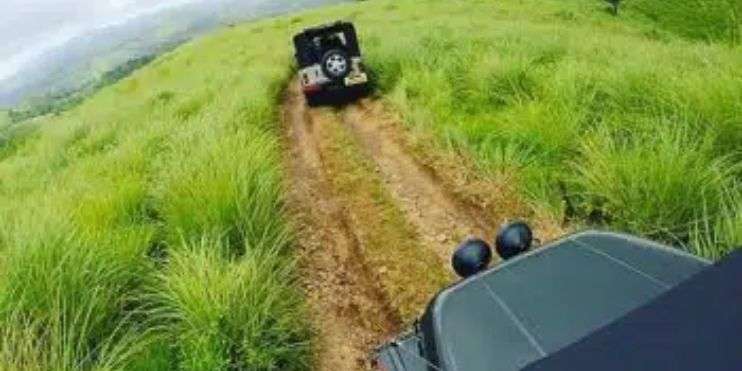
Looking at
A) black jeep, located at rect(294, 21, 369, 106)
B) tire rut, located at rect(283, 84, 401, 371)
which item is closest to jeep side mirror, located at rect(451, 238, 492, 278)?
tire rut, located at rect(283, 84, 401, 371)

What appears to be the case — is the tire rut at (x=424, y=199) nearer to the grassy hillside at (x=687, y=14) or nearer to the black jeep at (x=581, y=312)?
the black jeep at (x=581, y=312)

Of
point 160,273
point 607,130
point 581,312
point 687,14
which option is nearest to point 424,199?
point 607,130

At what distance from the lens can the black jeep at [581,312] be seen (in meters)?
2.51

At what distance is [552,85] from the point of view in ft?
36.2

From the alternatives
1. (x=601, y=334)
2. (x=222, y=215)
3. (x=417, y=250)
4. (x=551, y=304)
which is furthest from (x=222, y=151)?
(x=601, y=334)

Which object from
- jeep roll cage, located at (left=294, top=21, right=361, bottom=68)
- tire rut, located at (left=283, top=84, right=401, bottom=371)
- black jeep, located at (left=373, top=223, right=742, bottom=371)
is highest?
black jeep, located at (left=373, top=223, right=742, bottom=371)

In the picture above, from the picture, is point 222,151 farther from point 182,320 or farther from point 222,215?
point 182,320

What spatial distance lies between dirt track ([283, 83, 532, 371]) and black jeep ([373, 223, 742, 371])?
1834mm

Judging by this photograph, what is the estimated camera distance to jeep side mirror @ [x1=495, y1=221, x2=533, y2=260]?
5324 millimetres

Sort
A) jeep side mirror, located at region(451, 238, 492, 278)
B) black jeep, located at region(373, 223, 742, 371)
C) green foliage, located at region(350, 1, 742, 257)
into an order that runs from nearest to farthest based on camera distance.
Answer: black jeep, located at region(373, 223, 742, 371) < jeep side mirror, located at region(451, 238, 492, 278) < green foliage, located at region(350, 1, 742, 257)

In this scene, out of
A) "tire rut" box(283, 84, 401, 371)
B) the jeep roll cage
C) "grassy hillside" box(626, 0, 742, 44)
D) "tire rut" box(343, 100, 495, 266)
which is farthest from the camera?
"grassy hillside" box(626, 0, 742, 44)

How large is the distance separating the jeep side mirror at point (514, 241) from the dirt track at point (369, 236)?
1752 millimetres

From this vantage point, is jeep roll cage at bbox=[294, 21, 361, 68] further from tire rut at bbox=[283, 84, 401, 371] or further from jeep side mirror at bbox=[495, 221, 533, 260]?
jeep side mirror at bbox=[495, 221, 533, 260]

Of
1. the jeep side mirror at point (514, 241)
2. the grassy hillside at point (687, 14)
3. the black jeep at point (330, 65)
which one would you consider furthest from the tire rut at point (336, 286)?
the grassy hillside at point (687, 14)
